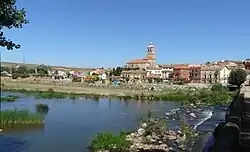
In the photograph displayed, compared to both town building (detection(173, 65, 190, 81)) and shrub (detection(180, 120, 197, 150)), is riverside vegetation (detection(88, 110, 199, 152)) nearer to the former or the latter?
shrub (detection(180, 120, 197, 150))

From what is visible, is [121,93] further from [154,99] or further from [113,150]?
[113,150]

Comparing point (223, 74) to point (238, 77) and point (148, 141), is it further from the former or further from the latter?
point (148, 141)

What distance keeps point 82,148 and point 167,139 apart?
19.2 ft

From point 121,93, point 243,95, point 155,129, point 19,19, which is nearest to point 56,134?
point 155,129

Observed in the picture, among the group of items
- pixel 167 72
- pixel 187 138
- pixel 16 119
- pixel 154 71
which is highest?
pixel 154 71

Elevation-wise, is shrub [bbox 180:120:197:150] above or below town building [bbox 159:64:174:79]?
below

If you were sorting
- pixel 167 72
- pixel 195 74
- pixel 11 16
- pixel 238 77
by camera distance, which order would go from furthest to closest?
pixel 167 72
pixel 195 74
pixel 238 77
pixel 11 16

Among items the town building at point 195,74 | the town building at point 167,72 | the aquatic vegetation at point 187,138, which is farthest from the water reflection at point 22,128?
the town building at point 167,72

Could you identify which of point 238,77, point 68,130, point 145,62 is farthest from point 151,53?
point 68,130

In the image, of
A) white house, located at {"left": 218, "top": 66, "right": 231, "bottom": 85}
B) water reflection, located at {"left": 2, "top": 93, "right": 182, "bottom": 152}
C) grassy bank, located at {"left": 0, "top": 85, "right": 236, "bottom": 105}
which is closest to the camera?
water reflection, located at {"left": 2, "top": 93, "right": 182, "bottom": 152}

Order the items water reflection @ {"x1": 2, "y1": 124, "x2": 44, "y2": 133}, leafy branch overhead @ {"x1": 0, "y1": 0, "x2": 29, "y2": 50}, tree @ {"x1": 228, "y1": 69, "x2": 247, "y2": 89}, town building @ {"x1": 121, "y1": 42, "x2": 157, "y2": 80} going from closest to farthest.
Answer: leafy branch overhead @ {"x1": 0, "y1": 0, "x2": 29, "y2": 50} < water reflection @ {"x1": 2, "y1": 124, "x2": 44, "y2": 133} < tree @ {"x1": 228, "y1": 69, "x2": 247, "y2": 89} < town building @ {"x1": 121, "y1": 42, "x2": 157, "y2": 80}

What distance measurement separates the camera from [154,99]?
68625 millimetres

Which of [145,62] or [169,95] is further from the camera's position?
[145,62]

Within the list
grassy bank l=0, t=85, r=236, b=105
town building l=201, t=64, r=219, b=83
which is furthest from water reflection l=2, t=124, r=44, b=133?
town building l=201, t=64, r=219, b=83
